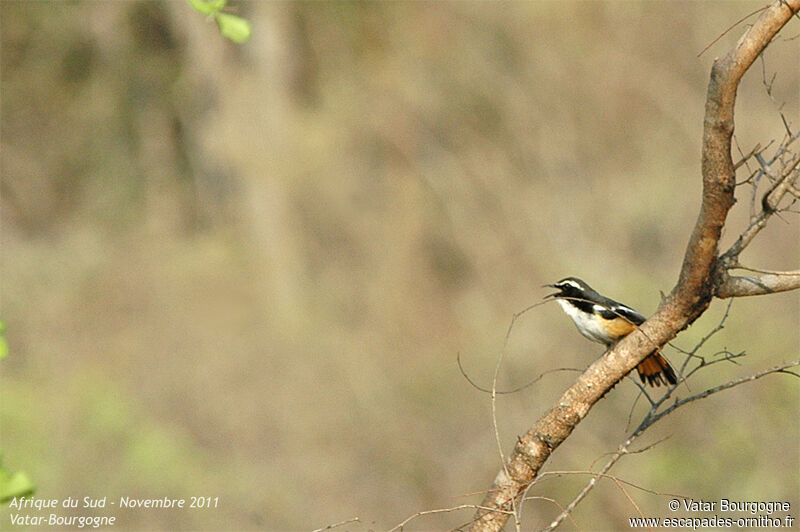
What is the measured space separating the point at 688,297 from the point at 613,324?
1.84m

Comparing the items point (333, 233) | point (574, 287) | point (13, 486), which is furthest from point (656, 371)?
point (333, 233)

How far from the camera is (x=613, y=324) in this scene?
217 inches

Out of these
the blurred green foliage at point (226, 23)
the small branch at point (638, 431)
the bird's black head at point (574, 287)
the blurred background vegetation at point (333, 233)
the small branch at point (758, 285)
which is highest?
the blurred background vegetation at point (333, 233)

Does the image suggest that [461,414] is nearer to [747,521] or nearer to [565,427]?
[747,521]

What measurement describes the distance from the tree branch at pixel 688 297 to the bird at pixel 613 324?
1212mm

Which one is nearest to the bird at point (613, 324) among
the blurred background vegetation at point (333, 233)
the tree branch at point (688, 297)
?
the tree branch at point (688, 297)

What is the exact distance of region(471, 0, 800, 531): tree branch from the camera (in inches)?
133

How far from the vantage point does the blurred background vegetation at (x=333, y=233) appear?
12.9 m

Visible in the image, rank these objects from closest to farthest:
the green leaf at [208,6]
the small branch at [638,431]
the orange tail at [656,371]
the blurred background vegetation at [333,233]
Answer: the green leaf at [208,6], the small branch at [638,431], the orange tail at [656,371], the blurred background vegetation at [333,233]

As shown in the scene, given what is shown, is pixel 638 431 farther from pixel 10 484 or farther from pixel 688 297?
pixel 10 484

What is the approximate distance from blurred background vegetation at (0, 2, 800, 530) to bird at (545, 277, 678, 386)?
17.5ft

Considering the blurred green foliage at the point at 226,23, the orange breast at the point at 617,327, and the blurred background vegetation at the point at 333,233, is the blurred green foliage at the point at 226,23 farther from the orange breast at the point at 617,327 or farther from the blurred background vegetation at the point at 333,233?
the blurred background vegetation at the point at 333,233

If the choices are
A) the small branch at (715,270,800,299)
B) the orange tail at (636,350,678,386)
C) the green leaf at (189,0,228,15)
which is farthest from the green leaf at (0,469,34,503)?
the orange tail at (636,350,678,386)

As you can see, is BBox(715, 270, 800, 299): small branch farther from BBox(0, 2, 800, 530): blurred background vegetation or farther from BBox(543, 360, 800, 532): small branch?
BBox(0, 2, 800, 530): blurred background vegetation
